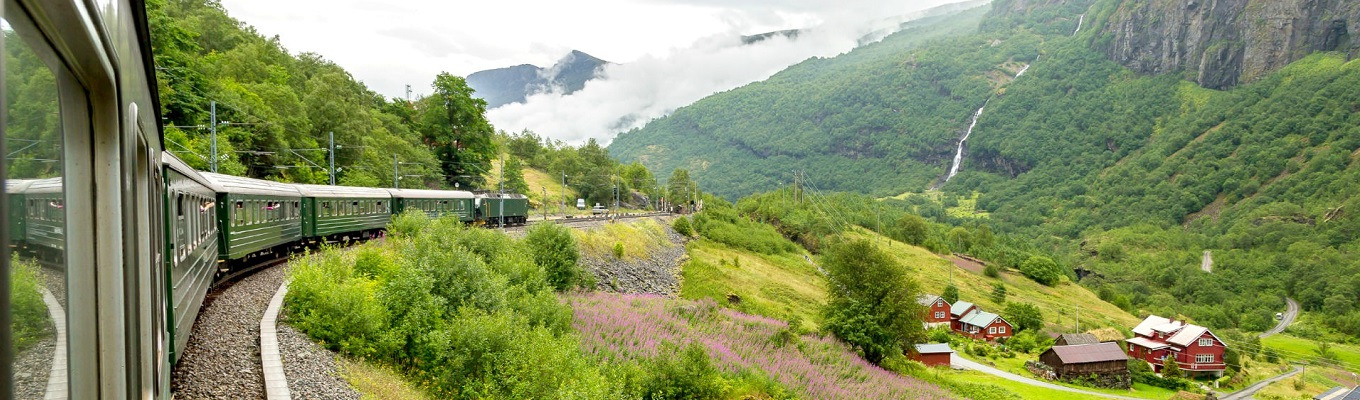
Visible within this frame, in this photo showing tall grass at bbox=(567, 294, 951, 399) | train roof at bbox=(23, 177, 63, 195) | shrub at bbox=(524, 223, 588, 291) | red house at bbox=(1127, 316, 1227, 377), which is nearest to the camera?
train roof at bbox=(23, 177, 63, 195)

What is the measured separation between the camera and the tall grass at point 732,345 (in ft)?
70.4

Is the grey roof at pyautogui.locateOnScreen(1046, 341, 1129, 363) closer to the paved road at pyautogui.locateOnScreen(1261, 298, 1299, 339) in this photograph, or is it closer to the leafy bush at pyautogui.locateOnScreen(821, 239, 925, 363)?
the leafy bush at pyautogui.locateOnScreen(821, 239, 925, 363)

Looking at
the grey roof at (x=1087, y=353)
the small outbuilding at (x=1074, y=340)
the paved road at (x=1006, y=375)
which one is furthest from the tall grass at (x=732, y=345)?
the small outbuilding at (x=1074, y=340)

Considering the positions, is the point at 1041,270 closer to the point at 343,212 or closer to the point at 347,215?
the point at 347,215

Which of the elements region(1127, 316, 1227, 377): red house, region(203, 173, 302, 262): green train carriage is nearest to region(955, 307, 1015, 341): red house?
region(1127, 316, 1227, 377): red house

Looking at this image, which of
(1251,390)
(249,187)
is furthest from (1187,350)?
(249,187)

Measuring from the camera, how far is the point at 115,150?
266cm

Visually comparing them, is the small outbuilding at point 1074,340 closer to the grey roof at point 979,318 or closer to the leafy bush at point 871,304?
the grey roof at point 979,318

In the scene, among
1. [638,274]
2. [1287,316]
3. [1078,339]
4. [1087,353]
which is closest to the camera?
[638,274]

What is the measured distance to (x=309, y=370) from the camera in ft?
35.7

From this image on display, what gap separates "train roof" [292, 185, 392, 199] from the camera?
23145 millimetres

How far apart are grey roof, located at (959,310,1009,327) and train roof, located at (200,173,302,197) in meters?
59.2

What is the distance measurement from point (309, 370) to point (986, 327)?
64344 millimetres

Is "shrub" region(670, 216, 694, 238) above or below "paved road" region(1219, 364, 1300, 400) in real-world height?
above
